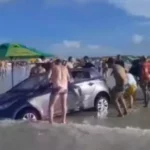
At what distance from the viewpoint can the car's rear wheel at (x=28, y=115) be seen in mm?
13906

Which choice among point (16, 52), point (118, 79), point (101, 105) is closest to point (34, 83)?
point (118, 79)

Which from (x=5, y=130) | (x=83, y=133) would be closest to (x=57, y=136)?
(x=83, y=133)

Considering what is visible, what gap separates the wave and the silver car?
333 centimetres

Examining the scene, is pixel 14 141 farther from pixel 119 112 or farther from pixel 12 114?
pixel 119 112

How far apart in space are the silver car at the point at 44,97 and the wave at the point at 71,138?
10.9 feet

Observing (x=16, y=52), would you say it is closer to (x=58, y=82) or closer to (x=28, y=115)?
(x=28, y=115)

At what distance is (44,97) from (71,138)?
4996 millimetres

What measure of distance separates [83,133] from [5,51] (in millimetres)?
11568

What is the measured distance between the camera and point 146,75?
17.9m

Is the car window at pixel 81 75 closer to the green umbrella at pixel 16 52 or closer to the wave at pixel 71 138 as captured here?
the green umbrella at pixel 16 52

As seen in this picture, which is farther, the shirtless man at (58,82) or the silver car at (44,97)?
the silver car at (44,97)

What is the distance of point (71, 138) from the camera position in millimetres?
9547

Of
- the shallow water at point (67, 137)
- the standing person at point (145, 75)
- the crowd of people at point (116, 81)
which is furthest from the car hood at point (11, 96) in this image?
the standing person at point (145, 75)

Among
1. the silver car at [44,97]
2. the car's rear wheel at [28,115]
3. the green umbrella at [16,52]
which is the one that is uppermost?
the green umbrella at [16,52]
